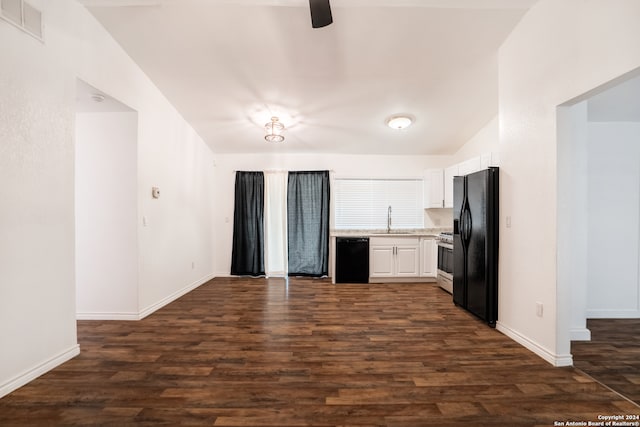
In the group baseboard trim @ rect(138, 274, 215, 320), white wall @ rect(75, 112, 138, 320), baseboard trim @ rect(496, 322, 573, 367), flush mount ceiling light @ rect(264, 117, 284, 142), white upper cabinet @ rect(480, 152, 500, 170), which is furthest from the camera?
flush mount ceiling light @ rect(264, 117, 284, 142)

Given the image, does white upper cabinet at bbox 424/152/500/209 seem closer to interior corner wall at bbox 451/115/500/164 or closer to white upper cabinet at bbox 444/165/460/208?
white upper cabinet at bbox 444/165/460/208

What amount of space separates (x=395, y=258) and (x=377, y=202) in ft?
4.10

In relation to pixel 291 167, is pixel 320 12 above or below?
above

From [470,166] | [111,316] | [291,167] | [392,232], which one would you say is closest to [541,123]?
[470,166]

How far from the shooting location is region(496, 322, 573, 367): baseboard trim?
224cm

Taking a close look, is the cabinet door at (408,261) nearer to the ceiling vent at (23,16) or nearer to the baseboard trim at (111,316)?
the baseboard trim at (111,316)

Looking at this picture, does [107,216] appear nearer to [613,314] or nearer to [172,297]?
[172,297]

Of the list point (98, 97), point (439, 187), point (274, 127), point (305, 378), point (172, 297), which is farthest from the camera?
point (439, 187)

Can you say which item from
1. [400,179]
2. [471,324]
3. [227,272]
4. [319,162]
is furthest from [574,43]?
[227,272]

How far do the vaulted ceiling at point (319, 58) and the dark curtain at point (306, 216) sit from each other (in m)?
1.22

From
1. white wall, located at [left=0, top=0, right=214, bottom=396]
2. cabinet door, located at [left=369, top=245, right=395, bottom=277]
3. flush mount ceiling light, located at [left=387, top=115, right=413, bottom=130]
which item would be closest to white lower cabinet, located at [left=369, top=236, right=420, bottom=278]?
cabinet door, located at [left=369, top=245, right=395, bottom=277]

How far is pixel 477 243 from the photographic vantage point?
3135 millimetres

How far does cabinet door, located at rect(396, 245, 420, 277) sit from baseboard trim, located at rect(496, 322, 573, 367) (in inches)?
86.5

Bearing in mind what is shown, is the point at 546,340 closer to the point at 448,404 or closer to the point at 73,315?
the point at 448,404
